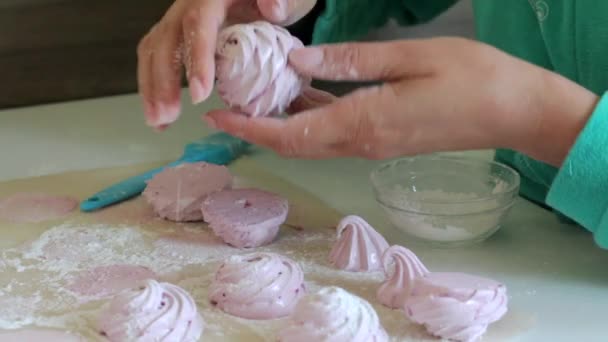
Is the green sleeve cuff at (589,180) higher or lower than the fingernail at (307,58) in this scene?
lower

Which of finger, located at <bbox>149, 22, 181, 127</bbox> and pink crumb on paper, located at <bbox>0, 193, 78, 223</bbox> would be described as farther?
pink crumb on paper, located at <bbox>0, 193, 78, 223</bbox>

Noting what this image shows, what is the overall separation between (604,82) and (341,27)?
0.40 m

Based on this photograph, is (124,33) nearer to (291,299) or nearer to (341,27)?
(341,27)

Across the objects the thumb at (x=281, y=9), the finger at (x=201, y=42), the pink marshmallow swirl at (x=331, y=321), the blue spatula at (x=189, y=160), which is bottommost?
the blue spatula at (x=189, y=160)

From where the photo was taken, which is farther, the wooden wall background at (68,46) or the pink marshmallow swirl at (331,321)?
the wooden wall background at (68,46)

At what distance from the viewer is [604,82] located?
2.99ft

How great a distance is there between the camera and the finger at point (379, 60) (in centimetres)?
76

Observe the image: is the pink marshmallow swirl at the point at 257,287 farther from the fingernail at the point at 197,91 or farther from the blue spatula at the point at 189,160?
the blue spatula at the point at 189,160

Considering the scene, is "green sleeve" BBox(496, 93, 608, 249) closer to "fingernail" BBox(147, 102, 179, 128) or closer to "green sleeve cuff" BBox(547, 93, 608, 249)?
"green sleeve cuff" BBox(547, 93, 608, 249)

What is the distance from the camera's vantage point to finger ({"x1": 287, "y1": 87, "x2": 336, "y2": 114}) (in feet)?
2.88

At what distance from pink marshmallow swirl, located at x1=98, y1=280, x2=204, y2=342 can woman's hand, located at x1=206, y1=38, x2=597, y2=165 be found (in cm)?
17

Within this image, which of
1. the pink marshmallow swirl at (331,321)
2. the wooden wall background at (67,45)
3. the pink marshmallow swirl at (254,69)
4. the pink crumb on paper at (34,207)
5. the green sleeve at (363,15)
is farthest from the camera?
the wooden wall background at (67,45)

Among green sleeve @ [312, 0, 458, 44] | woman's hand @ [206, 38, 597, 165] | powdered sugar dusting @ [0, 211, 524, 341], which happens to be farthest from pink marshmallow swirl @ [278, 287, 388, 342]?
green sleeve @ [312, 0, 458, 44]

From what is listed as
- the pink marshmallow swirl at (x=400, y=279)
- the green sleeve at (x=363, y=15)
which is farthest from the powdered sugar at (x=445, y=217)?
the green sleeve at (x=363, y=15)
